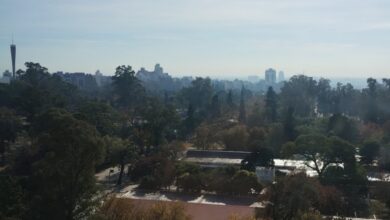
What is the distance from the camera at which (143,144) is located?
22.0 meters

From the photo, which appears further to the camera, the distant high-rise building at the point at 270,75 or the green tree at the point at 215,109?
the distant high-rise building at the point at 270,75

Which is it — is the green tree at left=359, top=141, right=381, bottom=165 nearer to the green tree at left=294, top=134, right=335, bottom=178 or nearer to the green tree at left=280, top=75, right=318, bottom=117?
the green tree at left=294, top=134, right=335, bottom=178

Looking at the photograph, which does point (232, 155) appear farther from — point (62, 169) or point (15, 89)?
point (15, 89)

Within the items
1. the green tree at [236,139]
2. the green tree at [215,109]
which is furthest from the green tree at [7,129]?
the green tree at [215,109]

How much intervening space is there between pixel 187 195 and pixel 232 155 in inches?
259

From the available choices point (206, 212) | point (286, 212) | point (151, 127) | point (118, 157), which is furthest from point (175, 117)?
point (286, 212)

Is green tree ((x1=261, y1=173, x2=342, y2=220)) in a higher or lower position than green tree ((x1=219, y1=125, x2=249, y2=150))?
lower

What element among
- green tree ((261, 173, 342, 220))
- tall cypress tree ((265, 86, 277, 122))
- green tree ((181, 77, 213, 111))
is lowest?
green tree ((261, 173, 342, 220))

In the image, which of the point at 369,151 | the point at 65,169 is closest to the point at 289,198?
the point at 65,169

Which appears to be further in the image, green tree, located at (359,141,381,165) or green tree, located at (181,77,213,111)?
green tree, located at (181,77,213,111)

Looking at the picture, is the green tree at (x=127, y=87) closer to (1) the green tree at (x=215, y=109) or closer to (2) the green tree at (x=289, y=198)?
(1) the green tree at (x=215, y=109)

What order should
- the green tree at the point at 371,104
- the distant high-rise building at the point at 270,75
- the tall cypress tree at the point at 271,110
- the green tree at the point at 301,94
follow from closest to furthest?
the tall cypress tree at the point at 271,110
the green tree at the point at 371,104
the green tree at the point at 301,94
the distant high-rise building at the point at 270,75

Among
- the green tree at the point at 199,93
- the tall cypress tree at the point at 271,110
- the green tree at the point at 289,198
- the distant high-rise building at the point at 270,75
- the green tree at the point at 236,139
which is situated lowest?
the green tree at the point at 289,198

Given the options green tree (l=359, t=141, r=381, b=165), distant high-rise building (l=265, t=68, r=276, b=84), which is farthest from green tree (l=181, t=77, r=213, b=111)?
distant high-rise building (l=265, t=68, r=276, b=84)
